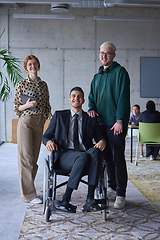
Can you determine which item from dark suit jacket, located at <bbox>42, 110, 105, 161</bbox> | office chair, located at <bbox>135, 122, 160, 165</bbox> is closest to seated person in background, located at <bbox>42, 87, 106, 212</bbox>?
dark suit jacket, located at <bbox>42, 110, 105, 161</bbox>

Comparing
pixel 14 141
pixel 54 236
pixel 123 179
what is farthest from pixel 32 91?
pixel 14 141

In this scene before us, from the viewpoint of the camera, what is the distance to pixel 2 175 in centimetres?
486

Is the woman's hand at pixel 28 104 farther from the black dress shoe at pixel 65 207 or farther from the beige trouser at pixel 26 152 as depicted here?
the black dress shoe at pixel 65 207

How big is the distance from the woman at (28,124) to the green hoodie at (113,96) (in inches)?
26.2

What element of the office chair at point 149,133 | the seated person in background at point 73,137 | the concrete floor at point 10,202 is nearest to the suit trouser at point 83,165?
the seated person in background at point 73,137

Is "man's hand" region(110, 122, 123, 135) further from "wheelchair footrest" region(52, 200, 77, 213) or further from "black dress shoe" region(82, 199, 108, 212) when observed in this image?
"wheelchair footrest" region(52, 200, 77, 213)

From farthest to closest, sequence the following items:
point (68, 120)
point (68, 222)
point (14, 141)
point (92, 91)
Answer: point (14, 141) < point (92, 91) < point (68, 120) < point (68, 222)

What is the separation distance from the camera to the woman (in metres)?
3.41

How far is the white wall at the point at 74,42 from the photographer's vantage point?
8.93m

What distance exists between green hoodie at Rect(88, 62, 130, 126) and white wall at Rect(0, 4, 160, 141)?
581 centimetres

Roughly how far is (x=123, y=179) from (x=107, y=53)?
4.54 feet

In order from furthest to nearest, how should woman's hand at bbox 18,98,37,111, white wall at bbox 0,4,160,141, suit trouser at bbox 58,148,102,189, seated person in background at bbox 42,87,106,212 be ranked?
white wall at bbox 0,4,160,141 < woman's hand at bbox 18,98,37,111 < seated person in background at bbox 42,87,106,212 < suit trouser at bbox 58,148,102,189

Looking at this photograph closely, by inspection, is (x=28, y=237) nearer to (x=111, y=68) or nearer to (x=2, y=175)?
(x=111, y=68)

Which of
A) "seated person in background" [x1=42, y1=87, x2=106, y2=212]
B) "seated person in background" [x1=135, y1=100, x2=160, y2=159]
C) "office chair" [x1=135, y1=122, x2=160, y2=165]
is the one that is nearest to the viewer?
"seated person in background" [x1=42, y1=87, x2=106, y2=212]
